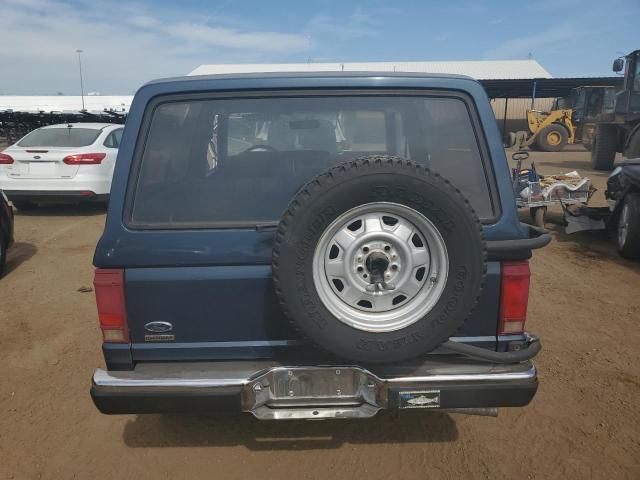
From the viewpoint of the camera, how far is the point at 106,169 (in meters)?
8.38

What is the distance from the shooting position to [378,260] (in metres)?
2.04

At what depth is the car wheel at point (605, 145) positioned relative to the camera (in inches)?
591

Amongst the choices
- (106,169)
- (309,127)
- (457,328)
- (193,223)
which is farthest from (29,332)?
(106,169)

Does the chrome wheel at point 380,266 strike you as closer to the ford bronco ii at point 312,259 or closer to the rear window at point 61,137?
the ford bronco ii at point 312,259

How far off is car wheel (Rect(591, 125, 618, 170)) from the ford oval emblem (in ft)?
53.3

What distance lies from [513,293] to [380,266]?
0.66m

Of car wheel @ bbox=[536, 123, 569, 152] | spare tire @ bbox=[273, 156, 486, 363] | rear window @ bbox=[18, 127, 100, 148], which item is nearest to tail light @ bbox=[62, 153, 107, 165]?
rear window @ bbox=[18, 127, 100, 148]

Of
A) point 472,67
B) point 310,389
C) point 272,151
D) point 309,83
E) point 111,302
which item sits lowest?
point 310,389

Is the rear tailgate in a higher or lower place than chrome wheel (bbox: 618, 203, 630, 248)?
higher

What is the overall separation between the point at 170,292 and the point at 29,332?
8.99 feet

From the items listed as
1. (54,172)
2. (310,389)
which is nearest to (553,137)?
(54,172)

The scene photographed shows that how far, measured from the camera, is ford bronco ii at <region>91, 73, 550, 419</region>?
78.6 inches

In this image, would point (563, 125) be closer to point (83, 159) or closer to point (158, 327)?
point (83, 159)

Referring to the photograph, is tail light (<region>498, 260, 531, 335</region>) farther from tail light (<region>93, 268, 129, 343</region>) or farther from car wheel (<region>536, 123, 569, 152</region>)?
car wheel (<region>536, 123, 569, 152</region>)
